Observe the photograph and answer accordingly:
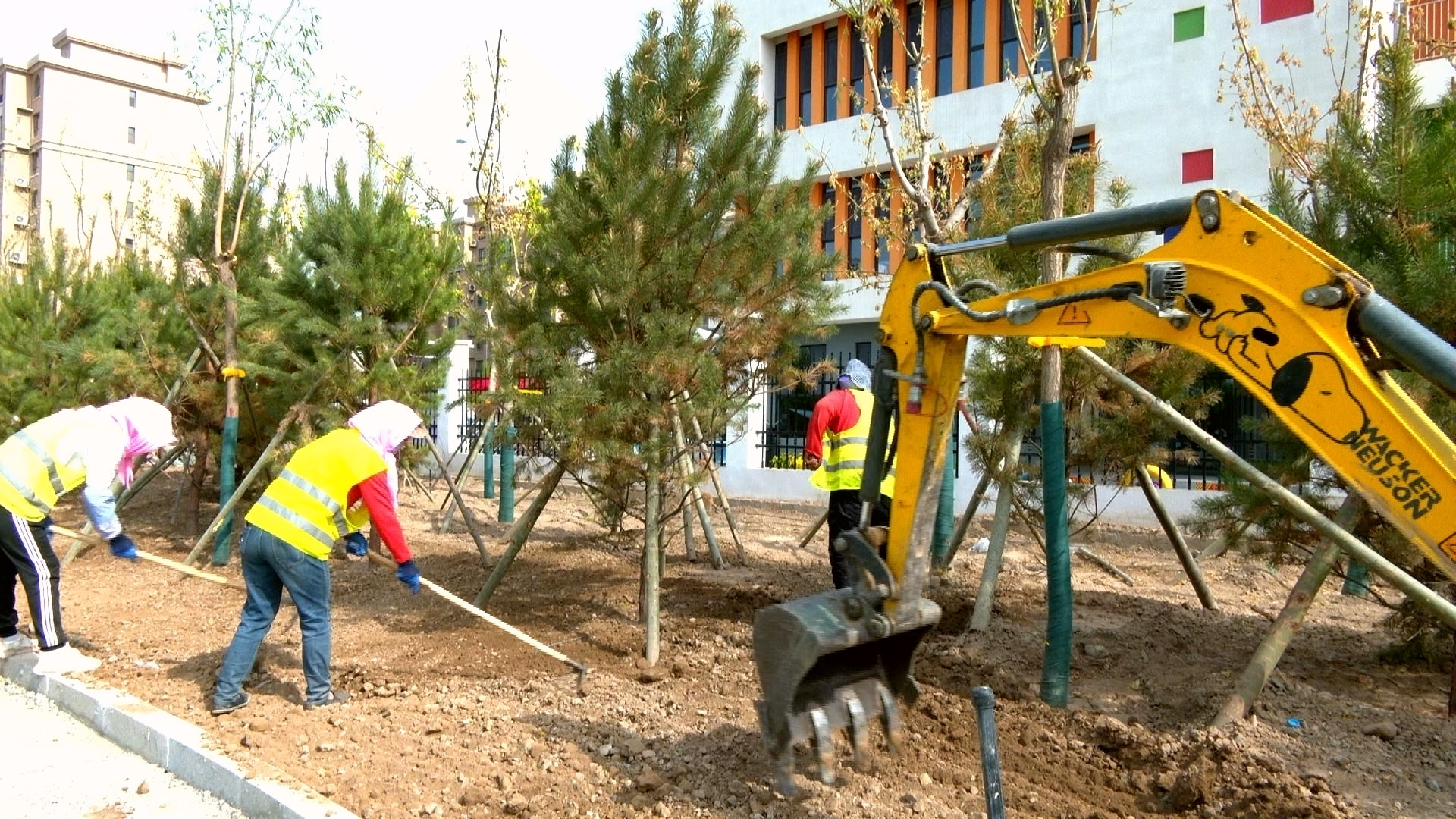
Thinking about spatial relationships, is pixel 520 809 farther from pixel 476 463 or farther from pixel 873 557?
pixel 476 463

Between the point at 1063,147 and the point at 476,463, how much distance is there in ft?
47.8

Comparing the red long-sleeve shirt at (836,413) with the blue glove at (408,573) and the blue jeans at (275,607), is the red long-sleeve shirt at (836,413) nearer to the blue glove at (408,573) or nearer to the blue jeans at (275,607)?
the blue glove at (408,573)

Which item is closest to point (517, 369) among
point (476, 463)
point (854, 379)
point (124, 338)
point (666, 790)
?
point (854, 379)

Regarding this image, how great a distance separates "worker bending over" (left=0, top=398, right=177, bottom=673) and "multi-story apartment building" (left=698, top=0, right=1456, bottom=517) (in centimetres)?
714

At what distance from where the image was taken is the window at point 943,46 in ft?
53.7

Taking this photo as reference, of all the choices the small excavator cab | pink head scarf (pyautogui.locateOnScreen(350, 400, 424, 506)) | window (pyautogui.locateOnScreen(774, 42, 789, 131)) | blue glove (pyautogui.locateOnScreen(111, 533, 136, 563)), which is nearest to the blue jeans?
pink head scarf (pyautogui.locateOnScreen(350, 400, 424, 506))

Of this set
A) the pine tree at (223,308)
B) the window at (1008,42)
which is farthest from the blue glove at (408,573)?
the window at (1008,42)

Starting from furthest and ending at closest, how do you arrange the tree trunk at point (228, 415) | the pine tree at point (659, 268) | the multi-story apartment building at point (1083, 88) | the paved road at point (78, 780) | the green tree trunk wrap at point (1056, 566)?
1. the multi-story apartment building at point (1083, 88)
2. the tree trunk at point (228, 415)
3. the pine tree at point (659, 268)
4. the green tree trunk wrap at point (1056, 566)
5. the paved road at point (78, 780)

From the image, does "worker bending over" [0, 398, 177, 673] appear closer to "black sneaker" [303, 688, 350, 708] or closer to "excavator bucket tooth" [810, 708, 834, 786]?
"black sneaker" [303, 688, 350, 708]

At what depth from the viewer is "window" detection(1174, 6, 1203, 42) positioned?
546 inches

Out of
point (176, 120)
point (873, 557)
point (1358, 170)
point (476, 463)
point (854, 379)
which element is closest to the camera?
point (873, 557)

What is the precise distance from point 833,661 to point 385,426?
2.74m

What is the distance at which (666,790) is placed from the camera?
3.80 meters

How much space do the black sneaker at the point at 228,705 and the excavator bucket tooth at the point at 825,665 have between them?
3.00 m
